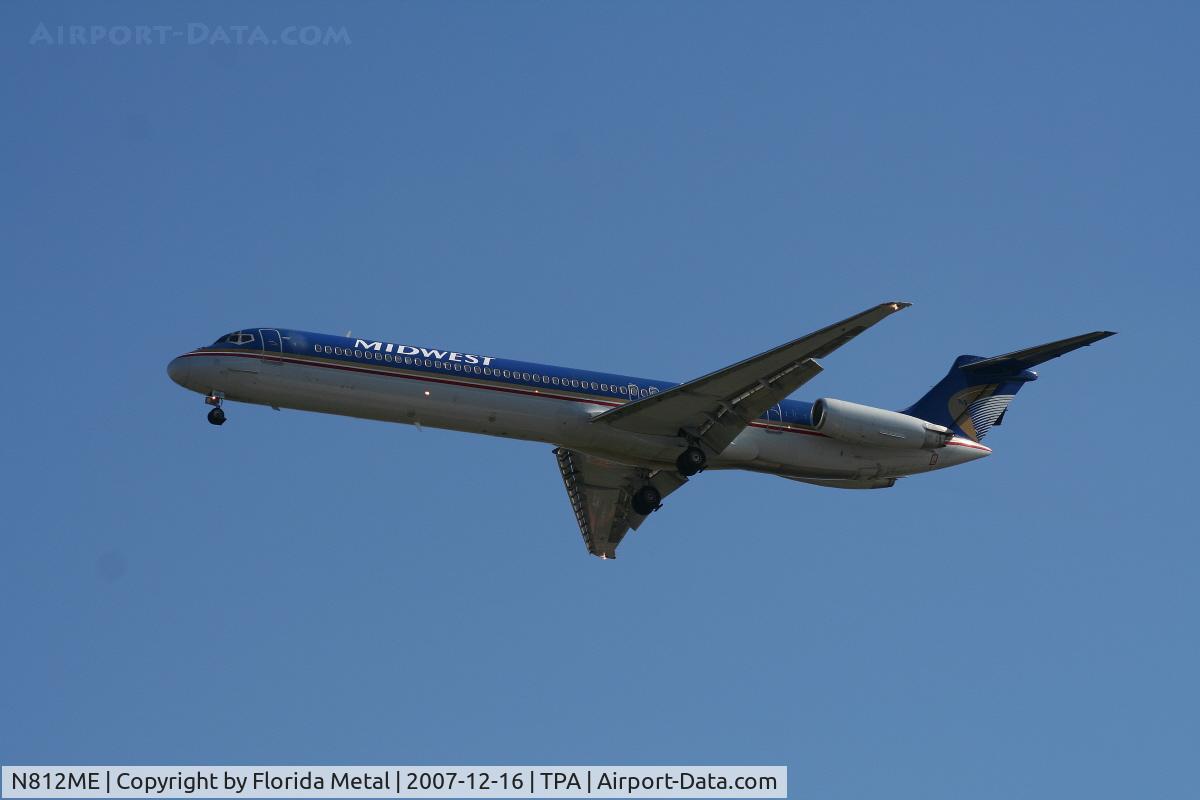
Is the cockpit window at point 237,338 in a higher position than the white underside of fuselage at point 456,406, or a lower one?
higher

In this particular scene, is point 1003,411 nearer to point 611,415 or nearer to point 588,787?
point 611,415

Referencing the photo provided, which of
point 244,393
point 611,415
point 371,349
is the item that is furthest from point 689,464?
point 244,393

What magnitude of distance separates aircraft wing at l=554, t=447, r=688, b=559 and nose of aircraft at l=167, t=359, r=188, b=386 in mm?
8831

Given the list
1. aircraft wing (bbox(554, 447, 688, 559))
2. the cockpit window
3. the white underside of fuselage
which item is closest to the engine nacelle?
the white underside of fuselage

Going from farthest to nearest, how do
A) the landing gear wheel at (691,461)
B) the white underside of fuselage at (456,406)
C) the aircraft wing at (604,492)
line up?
the aircraft wing at (604,492) → the landing gear wheel at (691,461) → the white underside of fuselage at (456,406)

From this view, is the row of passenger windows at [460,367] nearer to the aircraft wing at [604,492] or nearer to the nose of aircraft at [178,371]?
the nose of aircraft at [178,371]

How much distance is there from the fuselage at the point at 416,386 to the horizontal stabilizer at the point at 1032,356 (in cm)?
821

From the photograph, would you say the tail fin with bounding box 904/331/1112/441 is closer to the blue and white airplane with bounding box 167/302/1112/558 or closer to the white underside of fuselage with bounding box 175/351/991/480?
the blue and white airplane with bounding box 167/302/1112/558

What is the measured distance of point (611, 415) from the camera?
30312 millimetres

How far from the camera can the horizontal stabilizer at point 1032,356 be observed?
29984 mm

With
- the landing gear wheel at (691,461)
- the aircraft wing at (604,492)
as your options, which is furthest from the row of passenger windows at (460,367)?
the aircraft wing at (604,492)

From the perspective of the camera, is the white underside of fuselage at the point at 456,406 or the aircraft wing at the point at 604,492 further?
the aircraft wing at the point at 604,492

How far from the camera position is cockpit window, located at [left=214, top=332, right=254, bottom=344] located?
97.1 feet

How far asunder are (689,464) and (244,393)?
944cm
